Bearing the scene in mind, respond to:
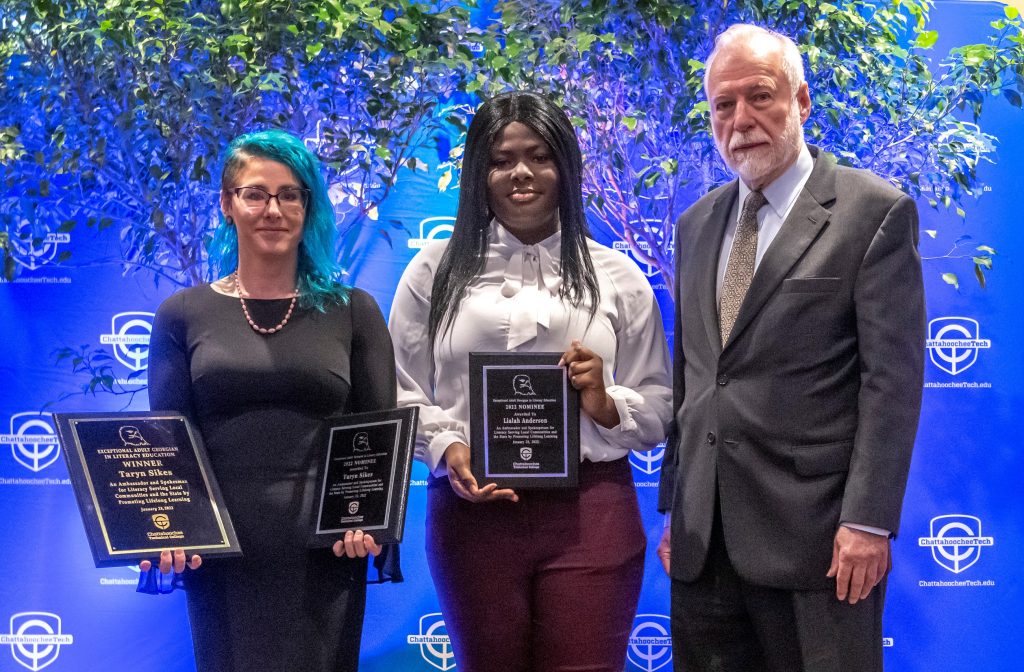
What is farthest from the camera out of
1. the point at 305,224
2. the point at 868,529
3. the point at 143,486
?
the point at 305,224

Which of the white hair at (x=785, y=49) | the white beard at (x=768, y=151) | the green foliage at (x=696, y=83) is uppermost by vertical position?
the green foliage at (x=696, y=83)

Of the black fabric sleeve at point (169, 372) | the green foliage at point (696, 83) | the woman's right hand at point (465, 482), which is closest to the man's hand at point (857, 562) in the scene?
the woman's right hand at point (465, 482)

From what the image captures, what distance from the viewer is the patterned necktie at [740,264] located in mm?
2656

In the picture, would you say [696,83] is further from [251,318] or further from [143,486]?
[143,486]

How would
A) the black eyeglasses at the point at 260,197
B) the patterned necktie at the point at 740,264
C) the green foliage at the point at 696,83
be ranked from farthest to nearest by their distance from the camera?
1. the green foliage at the point at 696,83
2. the black eyeglasses at the point at 260,197
3. the patterned necktie at the point at 740,264

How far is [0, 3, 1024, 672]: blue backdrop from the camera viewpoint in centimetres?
518

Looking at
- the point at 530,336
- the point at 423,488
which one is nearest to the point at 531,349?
the point at 530,336

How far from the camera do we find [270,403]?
2.77 metres

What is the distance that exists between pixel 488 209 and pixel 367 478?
2.77 feet

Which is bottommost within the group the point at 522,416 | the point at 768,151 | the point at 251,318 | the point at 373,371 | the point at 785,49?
the point at 522,416

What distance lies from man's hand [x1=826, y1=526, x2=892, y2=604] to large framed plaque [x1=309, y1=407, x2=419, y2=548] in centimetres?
105

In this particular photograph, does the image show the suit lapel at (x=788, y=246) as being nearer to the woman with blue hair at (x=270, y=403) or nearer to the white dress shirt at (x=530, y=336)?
the white dress shirt at (x=530, y=336)

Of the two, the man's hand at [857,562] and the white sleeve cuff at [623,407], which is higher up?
the white sleeve cuff at [623,407]

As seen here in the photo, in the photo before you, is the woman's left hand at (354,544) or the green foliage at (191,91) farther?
the green foliage at (191,91)
